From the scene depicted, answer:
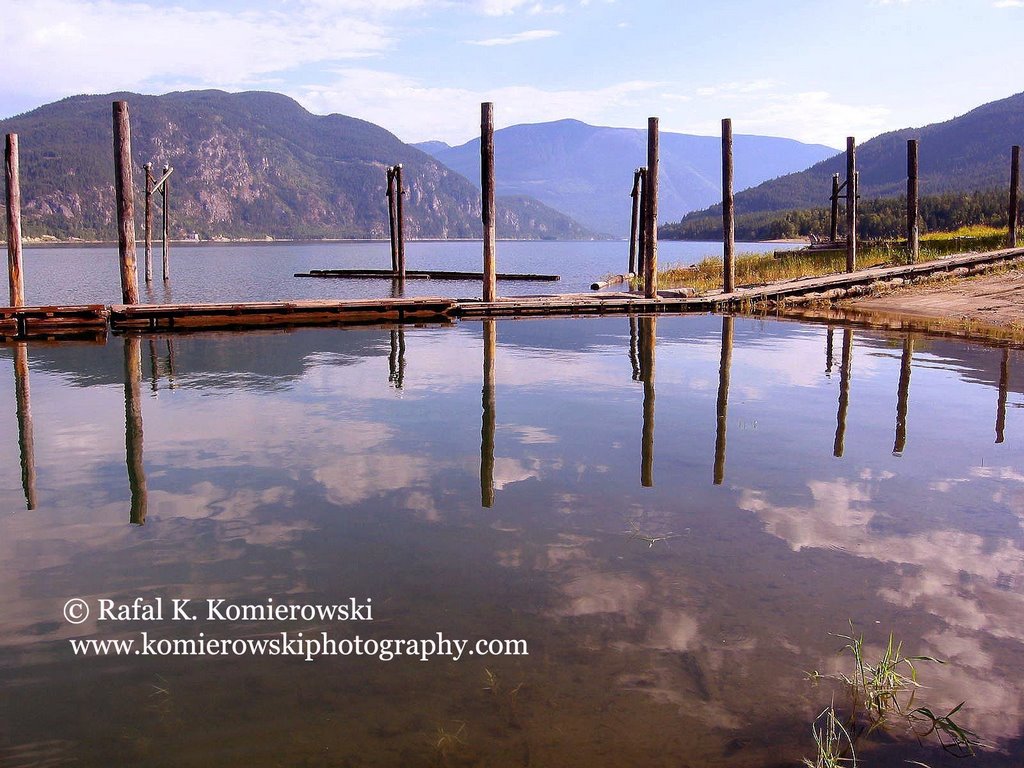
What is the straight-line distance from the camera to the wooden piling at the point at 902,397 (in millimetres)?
9891

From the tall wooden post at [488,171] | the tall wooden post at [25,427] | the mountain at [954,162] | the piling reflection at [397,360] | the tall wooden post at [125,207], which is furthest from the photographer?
the mountain at [954,162]

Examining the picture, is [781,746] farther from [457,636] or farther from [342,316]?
[342,316]

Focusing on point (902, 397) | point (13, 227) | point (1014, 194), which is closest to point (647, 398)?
point (902, 397)

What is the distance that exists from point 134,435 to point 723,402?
7954 millimetres

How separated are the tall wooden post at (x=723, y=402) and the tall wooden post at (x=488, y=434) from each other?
87.4 inches

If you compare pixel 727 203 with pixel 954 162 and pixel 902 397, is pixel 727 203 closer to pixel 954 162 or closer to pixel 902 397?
pixel 902 397

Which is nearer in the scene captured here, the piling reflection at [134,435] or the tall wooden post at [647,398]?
the piling reflection at [134,435]

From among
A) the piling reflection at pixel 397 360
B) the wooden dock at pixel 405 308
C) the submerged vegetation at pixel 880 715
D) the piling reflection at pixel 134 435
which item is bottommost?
the submerged vegetation at pixel 880 715

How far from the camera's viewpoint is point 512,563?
617 cm

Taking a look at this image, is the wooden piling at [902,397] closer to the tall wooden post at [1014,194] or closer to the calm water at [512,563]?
the calm water at [512,563]

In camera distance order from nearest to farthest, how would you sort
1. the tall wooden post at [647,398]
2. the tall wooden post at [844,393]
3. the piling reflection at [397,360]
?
1. the tall wooden post at [647,398]
2. the tall wooden post at [844,393]
3. the piling reflection at [397,360]

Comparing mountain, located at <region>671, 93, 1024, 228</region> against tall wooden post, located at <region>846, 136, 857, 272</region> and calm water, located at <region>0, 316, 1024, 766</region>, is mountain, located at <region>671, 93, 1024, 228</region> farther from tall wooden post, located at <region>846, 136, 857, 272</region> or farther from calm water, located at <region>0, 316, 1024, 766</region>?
calm water, located at <region>0, 316, 1024, 766</region>

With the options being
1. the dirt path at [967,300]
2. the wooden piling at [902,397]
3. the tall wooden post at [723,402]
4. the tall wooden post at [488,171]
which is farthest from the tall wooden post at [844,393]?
the tall wooden post at [488,171]

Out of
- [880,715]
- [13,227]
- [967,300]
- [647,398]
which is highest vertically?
[13,227]
